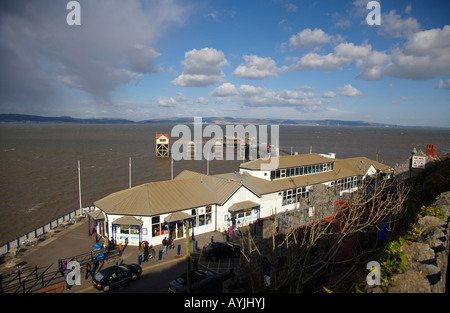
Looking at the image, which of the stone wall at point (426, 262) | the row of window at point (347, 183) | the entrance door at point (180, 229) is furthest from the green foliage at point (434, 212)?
the row of window at point (347, 183)

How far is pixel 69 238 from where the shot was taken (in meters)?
22.4

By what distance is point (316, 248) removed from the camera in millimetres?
15172

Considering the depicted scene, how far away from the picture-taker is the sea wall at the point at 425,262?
6.96 meters

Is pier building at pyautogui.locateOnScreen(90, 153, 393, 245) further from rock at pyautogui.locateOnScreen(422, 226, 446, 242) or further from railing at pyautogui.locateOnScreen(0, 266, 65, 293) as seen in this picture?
rock at pyautogui.locateOnScreen(422, 226, 446, 242)

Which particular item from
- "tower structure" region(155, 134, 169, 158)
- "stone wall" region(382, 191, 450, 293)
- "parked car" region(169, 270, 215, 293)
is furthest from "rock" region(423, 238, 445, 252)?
"tower structure" region(155, 134, 169, 158)

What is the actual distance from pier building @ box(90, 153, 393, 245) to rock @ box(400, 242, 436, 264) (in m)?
7.78

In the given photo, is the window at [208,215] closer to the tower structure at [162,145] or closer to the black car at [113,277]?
the black car at [113,277]

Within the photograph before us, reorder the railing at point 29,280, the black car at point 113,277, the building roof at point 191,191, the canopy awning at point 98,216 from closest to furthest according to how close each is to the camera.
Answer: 1. the black car at point 113,277
2. the railing at point 29,280
3. the building roof at point 191,191
4. the canopy awning at point 98,216

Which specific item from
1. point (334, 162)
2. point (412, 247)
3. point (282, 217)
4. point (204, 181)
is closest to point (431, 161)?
point (334, 162)

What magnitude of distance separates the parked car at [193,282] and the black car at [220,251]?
346 centimetres

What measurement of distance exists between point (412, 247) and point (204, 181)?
66.0 feet

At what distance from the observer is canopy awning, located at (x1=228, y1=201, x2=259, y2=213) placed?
944 inches

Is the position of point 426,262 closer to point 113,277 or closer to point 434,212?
point 434,212
